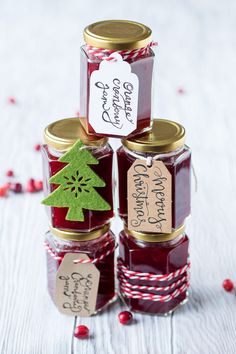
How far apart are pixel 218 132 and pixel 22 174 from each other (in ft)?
2.34

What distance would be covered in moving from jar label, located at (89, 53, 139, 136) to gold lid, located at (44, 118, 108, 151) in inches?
1.2

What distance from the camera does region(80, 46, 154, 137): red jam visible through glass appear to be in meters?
1.58

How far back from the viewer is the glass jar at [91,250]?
171 cm

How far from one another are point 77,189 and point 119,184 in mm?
102

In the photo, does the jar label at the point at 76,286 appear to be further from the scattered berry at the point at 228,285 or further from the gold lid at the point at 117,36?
the gold lid at the point at 117,36

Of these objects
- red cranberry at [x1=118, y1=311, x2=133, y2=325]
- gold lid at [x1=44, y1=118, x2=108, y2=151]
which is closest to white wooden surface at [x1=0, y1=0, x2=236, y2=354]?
red cranberry at [x1=118, y1=311, x2=133, y2=325]

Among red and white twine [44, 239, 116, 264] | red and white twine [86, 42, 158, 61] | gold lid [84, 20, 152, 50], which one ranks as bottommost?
red and white twine [44, 239, 116, 264]

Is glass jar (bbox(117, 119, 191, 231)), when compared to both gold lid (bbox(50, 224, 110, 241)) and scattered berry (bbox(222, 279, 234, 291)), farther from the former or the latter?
scattered berry (bbox(222, 279, 234, 291))

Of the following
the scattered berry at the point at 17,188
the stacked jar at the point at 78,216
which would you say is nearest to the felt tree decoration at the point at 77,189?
the stacked jar at the point at 78,216

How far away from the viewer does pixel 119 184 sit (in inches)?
66.8

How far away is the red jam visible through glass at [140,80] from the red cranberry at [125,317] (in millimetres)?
442

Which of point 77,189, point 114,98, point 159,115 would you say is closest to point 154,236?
point 77,189

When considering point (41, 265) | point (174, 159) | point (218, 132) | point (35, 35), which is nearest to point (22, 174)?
point (41, 265)

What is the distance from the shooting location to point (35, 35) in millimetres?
3471
